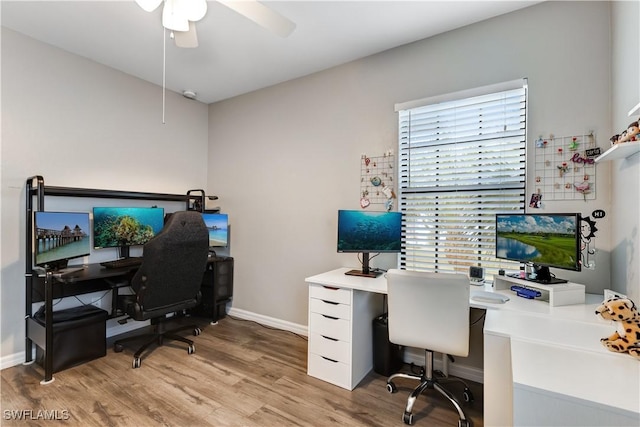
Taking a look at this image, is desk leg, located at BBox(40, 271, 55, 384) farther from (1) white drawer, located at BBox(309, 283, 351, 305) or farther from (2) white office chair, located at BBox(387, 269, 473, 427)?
(2) white office chair, located at BBox(387, 269, 473, 427)

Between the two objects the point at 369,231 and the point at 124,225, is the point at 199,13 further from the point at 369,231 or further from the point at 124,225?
the point at 124,225

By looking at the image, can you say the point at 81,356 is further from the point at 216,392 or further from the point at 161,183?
the point at 161,183

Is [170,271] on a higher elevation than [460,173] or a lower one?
lower

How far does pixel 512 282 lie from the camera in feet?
6.43

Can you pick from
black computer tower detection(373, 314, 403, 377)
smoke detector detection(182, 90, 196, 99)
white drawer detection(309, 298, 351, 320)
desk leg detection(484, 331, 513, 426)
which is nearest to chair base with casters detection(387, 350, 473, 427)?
black computer tower detection(373, 314, 403, 377)

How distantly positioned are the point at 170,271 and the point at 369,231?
164 cm

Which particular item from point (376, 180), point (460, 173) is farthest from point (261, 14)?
point (460, 173)

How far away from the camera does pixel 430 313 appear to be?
1.72m

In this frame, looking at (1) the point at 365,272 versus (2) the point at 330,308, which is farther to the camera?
(1) the point at 365,272

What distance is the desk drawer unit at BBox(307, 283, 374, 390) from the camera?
213 cm

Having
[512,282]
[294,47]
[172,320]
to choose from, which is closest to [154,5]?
[294,47]

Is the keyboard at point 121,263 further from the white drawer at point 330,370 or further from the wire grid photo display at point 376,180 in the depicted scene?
the wire grid photo display at point 376,180

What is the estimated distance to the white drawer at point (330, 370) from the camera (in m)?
2.13

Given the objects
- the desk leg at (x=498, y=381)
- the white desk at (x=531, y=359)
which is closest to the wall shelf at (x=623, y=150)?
the white desk at (x=531, y=359)
